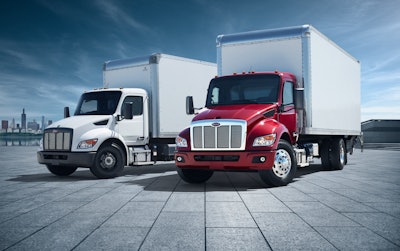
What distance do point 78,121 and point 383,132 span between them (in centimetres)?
4703

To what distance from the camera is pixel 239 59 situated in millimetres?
11367

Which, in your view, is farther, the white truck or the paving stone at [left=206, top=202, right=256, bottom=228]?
the white truck

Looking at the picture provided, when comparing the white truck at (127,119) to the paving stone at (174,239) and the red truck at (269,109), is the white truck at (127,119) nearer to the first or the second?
the red truck at (269,109)

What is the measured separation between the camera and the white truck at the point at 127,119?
1107 centimetres

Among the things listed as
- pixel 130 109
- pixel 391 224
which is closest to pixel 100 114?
pixel 130 109

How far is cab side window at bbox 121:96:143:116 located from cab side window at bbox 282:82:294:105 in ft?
15.5

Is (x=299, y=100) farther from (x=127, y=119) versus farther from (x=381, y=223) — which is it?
(x=127, y=119)

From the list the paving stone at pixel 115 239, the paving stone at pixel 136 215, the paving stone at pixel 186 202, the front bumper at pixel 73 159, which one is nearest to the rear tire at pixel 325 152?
the paving stone at pixel 186 202

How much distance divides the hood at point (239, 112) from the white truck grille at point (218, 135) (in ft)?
0.65

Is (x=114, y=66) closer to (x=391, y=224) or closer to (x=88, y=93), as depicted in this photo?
(x=88, y=93)

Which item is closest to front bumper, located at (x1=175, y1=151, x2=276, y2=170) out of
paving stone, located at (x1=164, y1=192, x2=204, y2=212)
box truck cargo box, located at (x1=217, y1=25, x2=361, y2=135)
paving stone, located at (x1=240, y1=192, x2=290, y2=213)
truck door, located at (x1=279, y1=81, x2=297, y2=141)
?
paving stone, located at (x1=240, y1=192, x2=290, y2=213)

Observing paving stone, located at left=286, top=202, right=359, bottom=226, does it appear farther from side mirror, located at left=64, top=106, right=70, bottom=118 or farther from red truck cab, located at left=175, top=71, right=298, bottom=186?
side mirror, located at left=64, top=106, right=70, bottom=118

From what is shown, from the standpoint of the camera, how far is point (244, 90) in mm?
10188

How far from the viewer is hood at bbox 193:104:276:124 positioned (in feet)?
29.4
